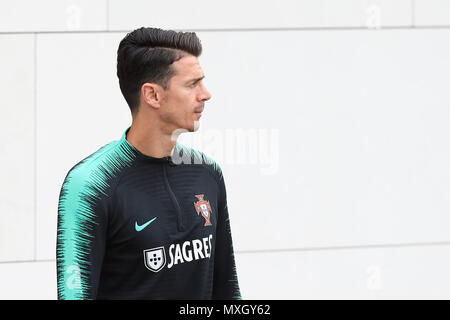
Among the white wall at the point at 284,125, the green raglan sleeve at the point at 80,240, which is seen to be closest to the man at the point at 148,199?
the green raglan sleeve at the point at 80,240

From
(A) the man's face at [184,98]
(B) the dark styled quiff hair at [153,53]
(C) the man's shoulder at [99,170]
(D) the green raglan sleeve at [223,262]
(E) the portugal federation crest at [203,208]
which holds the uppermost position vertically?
(B) the dark styled quiff hair at [153,53]

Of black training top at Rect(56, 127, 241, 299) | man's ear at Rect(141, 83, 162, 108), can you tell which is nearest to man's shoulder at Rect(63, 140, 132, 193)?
black training top at Rect(56, 127, 241, 299)

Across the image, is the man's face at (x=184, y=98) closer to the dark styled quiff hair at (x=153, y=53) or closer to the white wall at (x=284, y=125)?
the dark styled quiff hair at (x=153, y=53)

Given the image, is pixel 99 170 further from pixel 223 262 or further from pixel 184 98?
pixel 223 262

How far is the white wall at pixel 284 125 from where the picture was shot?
570 cm

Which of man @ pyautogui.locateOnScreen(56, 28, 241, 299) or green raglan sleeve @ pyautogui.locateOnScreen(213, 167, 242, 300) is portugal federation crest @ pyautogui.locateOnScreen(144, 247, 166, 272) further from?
green raglan sleeve @ pyautogui.locateOnScreen(213, 167, 242, 300)

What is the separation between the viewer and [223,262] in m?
3.44

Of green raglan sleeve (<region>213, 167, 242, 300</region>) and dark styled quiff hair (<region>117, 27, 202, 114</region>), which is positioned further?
green raglan sleeve (<region>213, 167, 242, 300</region>)

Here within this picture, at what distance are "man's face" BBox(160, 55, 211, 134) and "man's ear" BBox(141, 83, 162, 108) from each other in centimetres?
2

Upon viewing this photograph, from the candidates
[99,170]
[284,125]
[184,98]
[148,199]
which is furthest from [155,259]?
[284,125]

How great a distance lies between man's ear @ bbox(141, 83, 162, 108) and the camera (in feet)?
10.5

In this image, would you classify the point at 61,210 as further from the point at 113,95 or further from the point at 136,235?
the point at 113,95

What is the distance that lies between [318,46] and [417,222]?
1.60 metres
